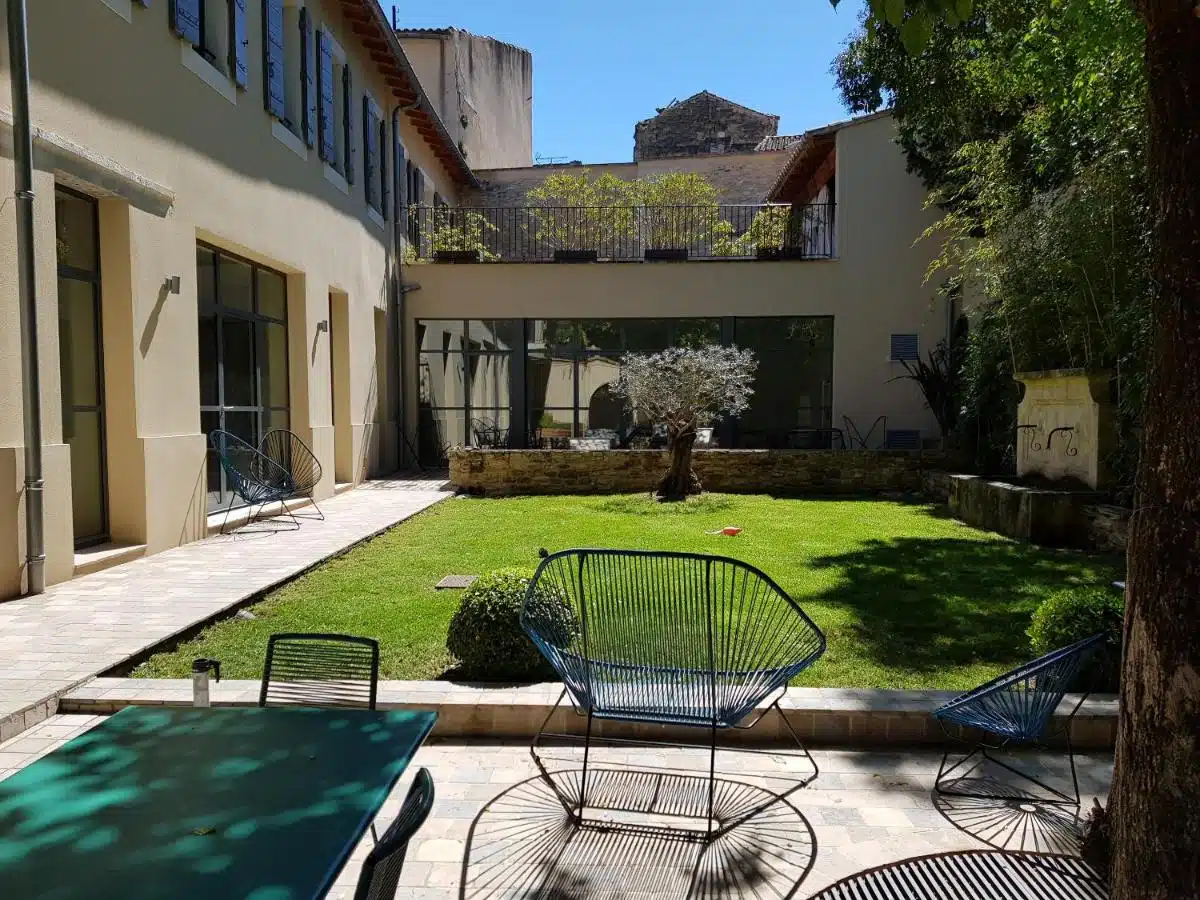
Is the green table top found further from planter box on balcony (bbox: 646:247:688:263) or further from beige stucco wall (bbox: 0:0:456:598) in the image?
planter box on balcony (bbox: 646:247:688:263)

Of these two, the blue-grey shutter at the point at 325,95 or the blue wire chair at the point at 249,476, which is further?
the blue-grey shutter at the point at 325,95

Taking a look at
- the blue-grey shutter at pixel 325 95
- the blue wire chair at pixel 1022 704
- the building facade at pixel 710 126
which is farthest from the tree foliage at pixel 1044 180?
the building facade at pixel 710 126

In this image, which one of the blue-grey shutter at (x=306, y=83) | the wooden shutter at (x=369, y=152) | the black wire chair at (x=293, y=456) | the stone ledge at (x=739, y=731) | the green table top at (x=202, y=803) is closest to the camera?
the green table top at (x=202, y=803)

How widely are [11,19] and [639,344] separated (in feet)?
38.7

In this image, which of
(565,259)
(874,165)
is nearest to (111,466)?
(565,259)

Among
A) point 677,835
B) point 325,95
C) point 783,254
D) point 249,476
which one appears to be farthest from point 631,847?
point 783,254

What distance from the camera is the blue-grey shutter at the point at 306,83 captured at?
1056 centimetres

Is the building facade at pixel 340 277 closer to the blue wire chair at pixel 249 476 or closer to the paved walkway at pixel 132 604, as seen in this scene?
the blue wire chair at pixel 249 476

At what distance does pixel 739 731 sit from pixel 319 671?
187 cm

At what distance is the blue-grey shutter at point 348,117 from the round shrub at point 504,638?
1026 cm

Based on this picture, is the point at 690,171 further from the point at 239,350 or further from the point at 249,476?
the point at 249,476

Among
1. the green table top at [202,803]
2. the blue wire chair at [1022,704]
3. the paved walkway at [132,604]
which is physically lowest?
the paved walkway at [132,604]

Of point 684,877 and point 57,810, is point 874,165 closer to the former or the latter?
point 684,877

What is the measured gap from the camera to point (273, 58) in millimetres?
9695
